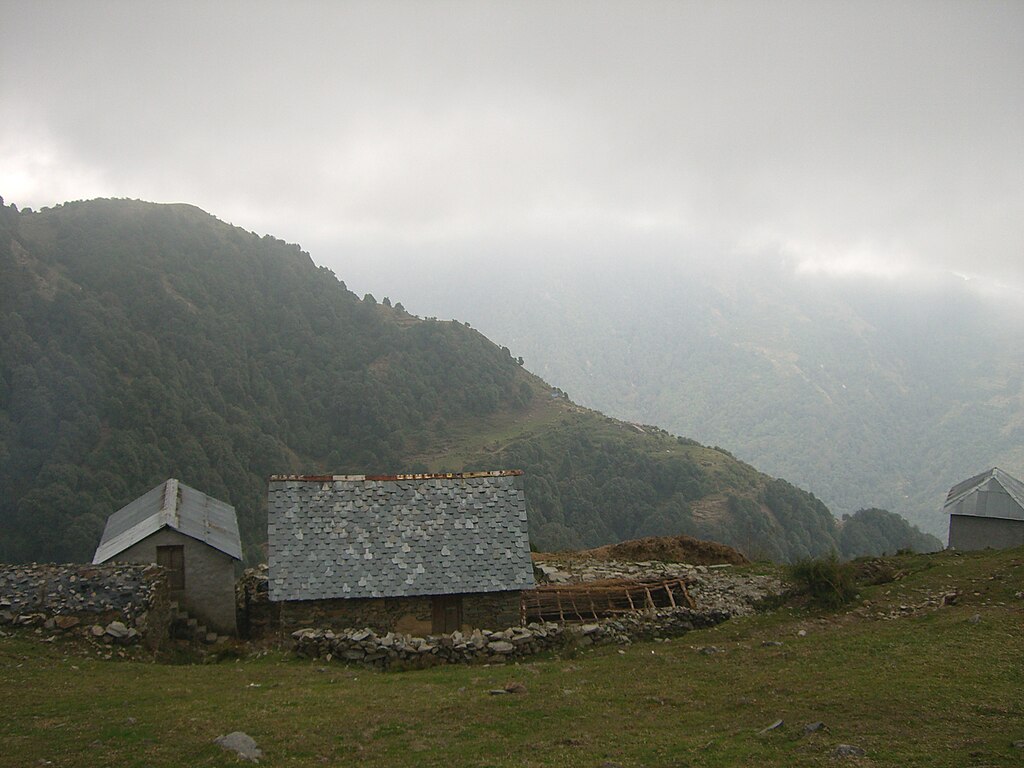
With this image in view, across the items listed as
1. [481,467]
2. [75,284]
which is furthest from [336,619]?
[75,284]

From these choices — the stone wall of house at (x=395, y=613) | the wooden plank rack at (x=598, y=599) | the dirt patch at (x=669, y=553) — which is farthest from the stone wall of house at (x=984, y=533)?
the stone wall of house at (x=395, y=613)

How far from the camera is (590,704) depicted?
13.6 meters

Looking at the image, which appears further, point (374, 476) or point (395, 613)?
point (374, 476)

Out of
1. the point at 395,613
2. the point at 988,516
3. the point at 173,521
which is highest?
the point at 173,521

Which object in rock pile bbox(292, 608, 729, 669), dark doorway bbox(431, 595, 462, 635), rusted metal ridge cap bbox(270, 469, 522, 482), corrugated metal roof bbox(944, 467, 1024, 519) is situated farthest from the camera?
corrugated metal roof bbox(944, 467, 1024, 519)

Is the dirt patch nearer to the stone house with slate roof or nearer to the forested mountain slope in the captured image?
the stone house with slate roof

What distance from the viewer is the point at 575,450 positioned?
89312 millimetres

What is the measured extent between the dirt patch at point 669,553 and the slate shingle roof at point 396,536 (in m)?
9.90

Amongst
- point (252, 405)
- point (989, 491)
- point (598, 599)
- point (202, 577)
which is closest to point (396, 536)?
point (202, 577)

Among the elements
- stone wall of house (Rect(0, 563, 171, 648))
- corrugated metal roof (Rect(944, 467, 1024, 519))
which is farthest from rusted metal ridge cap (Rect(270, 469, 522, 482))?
corrugated metal roof (Rect(944, 467, 1024, 519))

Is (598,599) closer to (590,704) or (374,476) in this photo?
(374,476)

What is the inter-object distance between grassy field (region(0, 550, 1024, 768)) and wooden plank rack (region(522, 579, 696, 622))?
284cm

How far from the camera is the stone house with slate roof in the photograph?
19406 mm

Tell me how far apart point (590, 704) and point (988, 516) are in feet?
70.2
